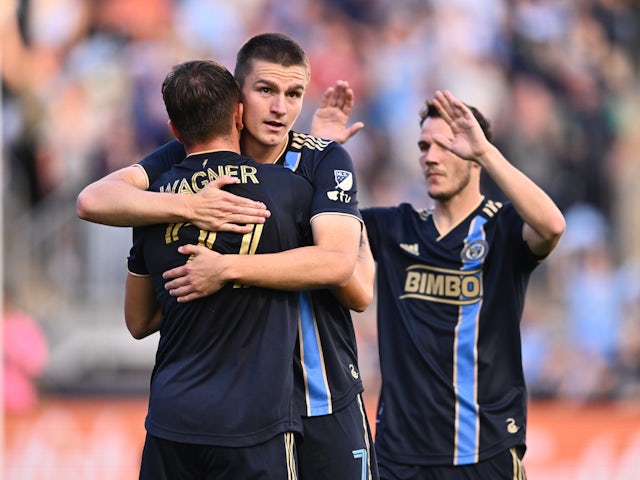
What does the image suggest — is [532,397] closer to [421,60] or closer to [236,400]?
[421,60]

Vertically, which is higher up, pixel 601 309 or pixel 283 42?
pixel 283 42

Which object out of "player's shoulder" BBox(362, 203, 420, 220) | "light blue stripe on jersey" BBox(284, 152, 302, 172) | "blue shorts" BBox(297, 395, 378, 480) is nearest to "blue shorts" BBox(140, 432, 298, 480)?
"blue shorts" BBox(297, 395, 378, 480)

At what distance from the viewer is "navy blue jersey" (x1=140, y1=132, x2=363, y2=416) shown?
3820 mm

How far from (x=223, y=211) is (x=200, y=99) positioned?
1.30 ft

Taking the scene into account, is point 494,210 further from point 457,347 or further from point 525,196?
point 457,347

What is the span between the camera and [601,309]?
12.9 meters

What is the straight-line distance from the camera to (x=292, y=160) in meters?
3.95

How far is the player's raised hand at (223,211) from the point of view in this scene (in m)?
3.58

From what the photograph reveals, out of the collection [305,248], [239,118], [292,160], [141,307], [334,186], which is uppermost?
[239,118]

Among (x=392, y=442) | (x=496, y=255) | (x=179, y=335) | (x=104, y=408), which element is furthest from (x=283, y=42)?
(x=104, y=408)

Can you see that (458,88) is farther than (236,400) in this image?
Yes

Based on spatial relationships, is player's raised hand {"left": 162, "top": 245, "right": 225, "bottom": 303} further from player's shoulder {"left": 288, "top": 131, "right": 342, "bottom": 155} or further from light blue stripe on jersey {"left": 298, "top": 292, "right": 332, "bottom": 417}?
player's shoulder {"left": 288, "top": 131, "right": 342, "bottom": 155}

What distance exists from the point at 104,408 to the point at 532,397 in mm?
5111

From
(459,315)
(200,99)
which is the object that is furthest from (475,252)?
(200,99)
